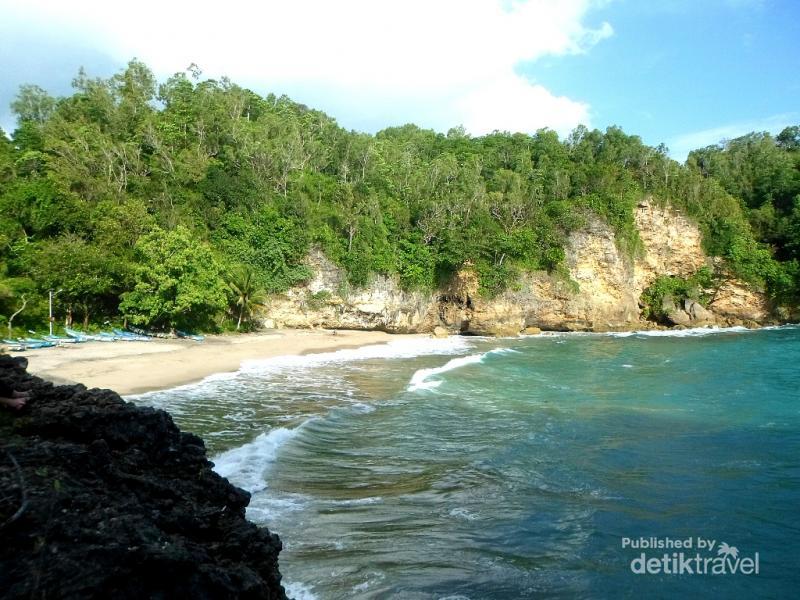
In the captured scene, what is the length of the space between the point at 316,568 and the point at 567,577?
3.36 metres

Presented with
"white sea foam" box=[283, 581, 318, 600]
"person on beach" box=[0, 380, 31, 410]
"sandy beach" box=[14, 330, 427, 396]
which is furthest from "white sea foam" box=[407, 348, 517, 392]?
"person on beach" box=[0, 380, 31, 410]

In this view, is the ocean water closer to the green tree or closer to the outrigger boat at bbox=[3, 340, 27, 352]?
the outrigger boat at bbox=[3, 340, 27, 352]

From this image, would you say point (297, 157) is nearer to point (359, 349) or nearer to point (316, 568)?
point (359, 349)

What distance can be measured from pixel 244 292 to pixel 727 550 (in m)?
30.9

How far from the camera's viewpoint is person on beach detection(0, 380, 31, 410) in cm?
471

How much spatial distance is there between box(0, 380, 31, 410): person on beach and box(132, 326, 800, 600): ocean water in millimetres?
3566

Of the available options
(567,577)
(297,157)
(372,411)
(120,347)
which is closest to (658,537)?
(567,577)

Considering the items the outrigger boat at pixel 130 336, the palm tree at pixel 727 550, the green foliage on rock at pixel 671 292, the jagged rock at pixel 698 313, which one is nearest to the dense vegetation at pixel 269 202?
the outrigger boat at pixel 130 336

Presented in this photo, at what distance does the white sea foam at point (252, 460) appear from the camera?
30.8 ft

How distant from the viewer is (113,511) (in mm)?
3398

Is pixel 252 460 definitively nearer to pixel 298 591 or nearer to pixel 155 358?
pixel 298 591

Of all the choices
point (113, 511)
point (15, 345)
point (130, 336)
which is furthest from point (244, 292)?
point (113, 511)

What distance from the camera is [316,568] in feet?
21.3

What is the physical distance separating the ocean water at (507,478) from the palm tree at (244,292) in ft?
46.0
